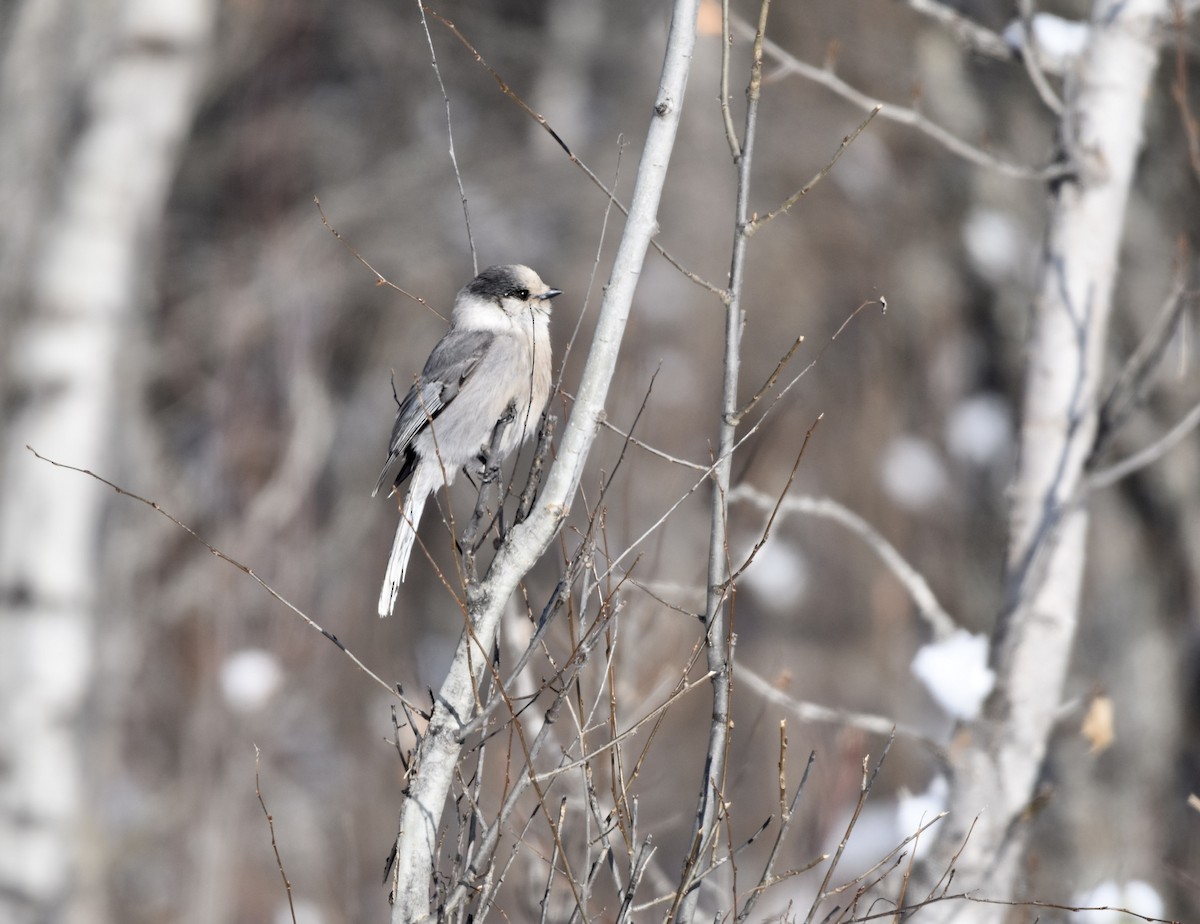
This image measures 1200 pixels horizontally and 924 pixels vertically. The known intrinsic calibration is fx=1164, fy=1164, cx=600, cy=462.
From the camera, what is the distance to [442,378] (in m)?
3.28

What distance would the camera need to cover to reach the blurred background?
16.8 feet

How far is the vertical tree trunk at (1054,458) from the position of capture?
2.76 metres

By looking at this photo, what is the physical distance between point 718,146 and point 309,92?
11.4 ft

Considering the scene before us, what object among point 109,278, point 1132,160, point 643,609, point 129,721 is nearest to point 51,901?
point 109,278

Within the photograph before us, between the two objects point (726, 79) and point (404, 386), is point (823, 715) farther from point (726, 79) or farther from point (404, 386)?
point (404, 386)

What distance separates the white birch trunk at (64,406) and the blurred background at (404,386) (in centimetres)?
2

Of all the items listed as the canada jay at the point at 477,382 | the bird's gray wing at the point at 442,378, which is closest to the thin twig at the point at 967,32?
the canada jay at the point at 477,382

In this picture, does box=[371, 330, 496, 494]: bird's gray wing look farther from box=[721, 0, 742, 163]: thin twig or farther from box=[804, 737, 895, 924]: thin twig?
box=[804, 737, 895, 924]: thin twig

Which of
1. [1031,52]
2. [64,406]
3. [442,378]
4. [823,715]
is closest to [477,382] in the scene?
[442,378]

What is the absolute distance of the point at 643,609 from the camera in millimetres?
3723

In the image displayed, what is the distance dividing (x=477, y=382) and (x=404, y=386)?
478 cm

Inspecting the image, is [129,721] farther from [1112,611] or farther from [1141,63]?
[1141,63]

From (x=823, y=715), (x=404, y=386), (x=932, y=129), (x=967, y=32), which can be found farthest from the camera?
(x=404, y=386)

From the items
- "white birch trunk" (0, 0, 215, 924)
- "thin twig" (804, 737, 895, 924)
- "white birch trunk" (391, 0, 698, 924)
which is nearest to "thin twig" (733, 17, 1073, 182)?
"white birch trunk" (391, 0, 698, 924)
